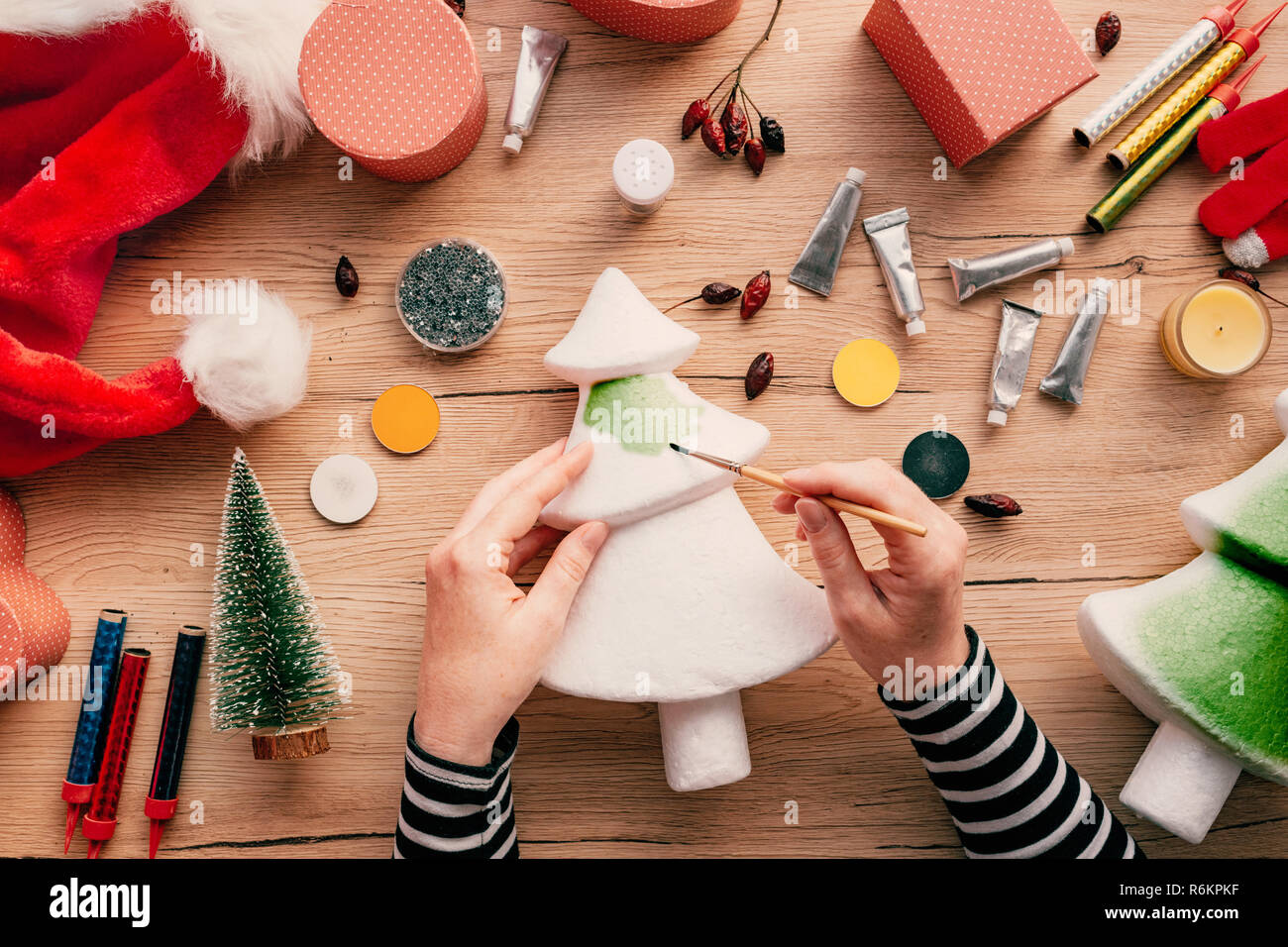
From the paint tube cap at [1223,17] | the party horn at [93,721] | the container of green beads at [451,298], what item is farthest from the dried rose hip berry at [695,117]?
the party horn at [93,721]

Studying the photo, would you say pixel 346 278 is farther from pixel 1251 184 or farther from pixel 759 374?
pixel 1251 184

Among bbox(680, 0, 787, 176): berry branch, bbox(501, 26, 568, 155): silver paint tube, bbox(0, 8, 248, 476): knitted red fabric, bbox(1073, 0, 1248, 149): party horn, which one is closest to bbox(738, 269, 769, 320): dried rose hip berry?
bbox(680, 0, 787, 176): berry branch

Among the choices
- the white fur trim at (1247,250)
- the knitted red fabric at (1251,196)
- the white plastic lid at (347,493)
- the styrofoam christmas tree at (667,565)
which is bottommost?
the white plastic lid at (347,493)

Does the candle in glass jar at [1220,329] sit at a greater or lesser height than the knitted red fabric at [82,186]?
greater

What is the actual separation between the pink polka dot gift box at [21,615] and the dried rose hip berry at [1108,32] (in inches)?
64.0

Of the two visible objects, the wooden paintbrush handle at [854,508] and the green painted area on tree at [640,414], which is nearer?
the wooden paintbrush handle at [854,508]

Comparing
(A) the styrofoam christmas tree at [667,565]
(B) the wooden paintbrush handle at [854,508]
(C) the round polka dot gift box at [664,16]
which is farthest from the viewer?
(C) the round polka dot gift box at [664,16]

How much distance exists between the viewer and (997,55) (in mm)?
990

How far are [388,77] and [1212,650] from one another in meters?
1.23

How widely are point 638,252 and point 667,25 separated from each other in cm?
30

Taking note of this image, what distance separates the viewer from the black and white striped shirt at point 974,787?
897mm

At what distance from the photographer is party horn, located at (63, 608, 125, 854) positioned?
41.4 inches

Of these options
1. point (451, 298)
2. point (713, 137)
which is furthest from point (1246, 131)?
point (451, 298)

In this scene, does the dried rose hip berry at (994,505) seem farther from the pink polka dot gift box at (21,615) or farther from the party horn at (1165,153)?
the pink polka dot gift box at (21,615)
